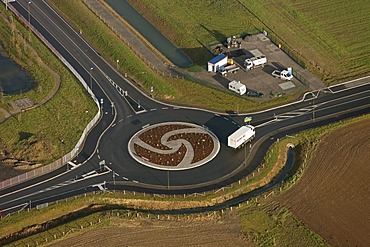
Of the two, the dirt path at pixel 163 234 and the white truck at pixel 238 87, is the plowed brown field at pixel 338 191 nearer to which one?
the dirt path at pixel 163 234

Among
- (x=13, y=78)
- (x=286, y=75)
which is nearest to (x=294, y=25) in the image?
(x=286, y=75)

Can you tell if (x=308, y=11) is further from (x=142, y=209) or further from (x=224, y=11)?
(x=142, y=209)

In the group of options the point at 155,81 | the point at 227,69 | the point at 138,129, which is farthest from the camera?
the point at 227,69

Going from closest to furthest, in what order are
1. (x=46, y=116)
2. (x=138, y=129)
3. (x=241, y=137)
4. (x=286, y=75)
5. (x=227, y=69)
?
(x=241, y=137) → (x=138, y=129) → (x=46, y=116) → (x=286, y=75) → (x=227, y=69)

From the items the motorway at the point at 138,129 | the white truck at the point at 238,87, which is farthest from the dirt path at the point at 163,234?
the white truck at the point at 238,87

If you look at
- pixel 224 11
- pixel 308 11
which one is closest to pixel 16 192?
pixel 224 11

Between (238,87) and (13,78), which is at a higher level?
(13,78)

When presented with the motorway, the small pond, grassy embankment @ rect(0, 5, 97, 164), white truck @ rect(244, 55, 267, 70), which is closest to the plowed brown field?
the motorway

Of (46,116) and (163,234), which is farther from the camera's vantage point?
(46,116)

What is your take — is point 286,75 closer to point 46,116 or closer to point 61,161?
point 46,116
